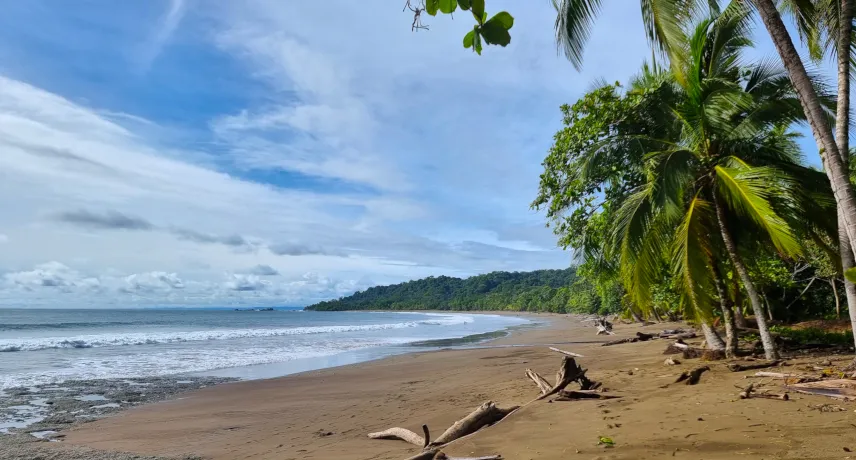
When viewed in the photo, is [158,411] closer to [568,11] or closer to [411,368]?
[411,368]

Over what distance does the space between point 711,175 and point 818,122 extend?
140 inches

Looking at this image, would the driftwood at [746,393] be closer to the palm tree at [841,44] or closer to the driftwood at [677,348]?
the palm tree at [841,44]

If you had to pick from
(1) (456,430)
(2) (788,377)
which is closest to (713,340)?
(2) (788,377)

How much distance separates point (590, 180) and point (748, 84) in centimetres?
359

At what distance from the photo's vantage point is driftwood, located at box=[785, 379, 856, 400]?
547cm

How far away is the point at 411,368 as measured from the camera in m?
14.5

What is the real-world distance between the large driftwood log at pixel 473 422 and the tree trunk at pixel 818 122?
4320 millimetres

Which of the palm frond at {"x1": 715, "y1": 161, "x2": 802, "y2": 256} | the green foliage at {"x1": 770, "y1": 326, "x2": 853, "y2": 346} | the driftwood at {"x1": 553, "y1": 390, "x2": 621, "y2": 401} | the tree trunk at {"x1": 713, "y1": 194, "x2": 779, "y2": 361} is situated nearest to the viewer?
the palm frond at {"x1": 715, "y1": 161, "x2": 802, "y2": 256}

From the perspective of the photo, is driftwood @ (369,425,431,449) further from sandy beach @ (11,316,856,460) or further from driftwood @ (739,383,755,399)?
driftwood @ (739,383,755,399)

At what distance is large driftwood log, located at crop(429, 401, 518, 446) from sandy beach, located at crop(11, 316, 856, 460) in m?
0.17

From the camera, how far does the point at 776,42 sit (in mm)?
5949

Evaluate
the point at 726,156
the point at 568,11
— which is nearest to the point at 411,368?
the point at 726,156

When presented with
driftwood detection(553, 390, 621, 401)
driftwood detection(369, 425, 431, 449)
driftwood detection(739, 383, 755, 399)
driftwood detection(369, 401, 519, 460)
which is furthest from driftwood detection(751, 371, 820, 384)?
driftwood detection(369, 425, 431, 449)

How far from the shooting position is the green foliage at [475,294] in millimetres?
89769
